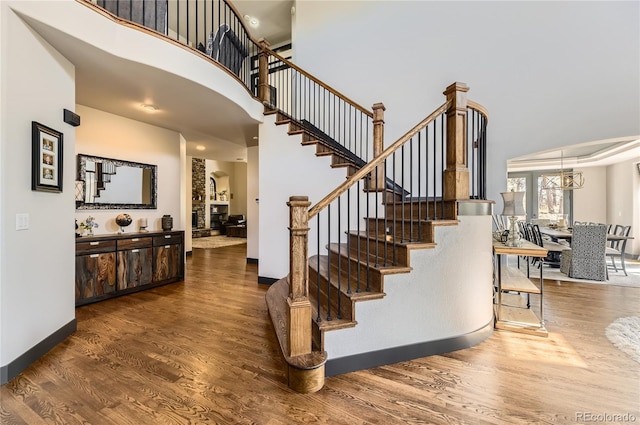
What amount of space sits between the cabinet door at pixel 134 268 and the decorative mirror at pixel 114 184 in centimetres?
82

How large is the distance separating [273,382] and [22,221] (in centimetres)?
213

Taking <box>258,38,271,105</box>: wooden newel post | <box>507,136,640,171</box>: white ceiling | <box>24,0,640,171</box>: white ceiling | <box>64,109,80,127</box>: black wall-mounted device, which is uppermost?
<box>258,38,271,105</box>: wooden newel post

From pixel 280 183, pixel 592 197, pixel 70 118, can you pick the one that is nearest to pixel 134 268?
pixel 70 118

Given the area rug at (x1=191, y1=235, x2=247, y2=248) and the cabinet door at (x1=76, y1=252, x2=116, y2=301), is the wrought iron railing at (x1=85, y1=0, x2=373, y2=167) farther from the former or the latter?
→ the area rug at (x1=191, y1=235, x2=247, y2=248)

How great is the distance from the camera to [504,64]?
4066mm

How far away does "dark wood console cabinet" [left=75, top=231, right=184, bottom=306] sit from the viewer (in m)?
3.27

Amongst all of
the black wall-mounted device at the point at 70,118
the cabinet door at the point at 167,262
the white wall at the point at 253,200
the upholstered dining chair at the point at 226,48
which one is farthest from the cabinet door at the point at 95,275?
the upholstered dining chair at the point at 226,48

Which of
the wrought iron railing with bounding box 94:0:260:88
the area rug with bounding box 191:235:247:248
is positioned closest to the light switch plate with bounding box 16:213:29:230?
the wrought iron railing with bounding box 94:0:260:88

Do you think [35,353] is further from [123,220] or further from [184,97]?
[184,97]

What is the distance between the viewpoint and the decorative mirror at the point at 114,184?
369 cm

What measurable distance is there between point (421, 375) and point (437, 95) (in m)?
3.97

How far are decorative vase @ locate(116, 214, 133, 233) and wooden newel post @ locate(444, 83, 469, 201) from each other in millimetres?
4260

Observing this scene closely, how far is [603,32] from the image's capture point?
3682 millimetres

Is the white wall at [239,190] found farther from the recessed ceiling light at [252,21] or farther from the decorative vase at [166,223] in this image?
the decorative vase at [166,223]
